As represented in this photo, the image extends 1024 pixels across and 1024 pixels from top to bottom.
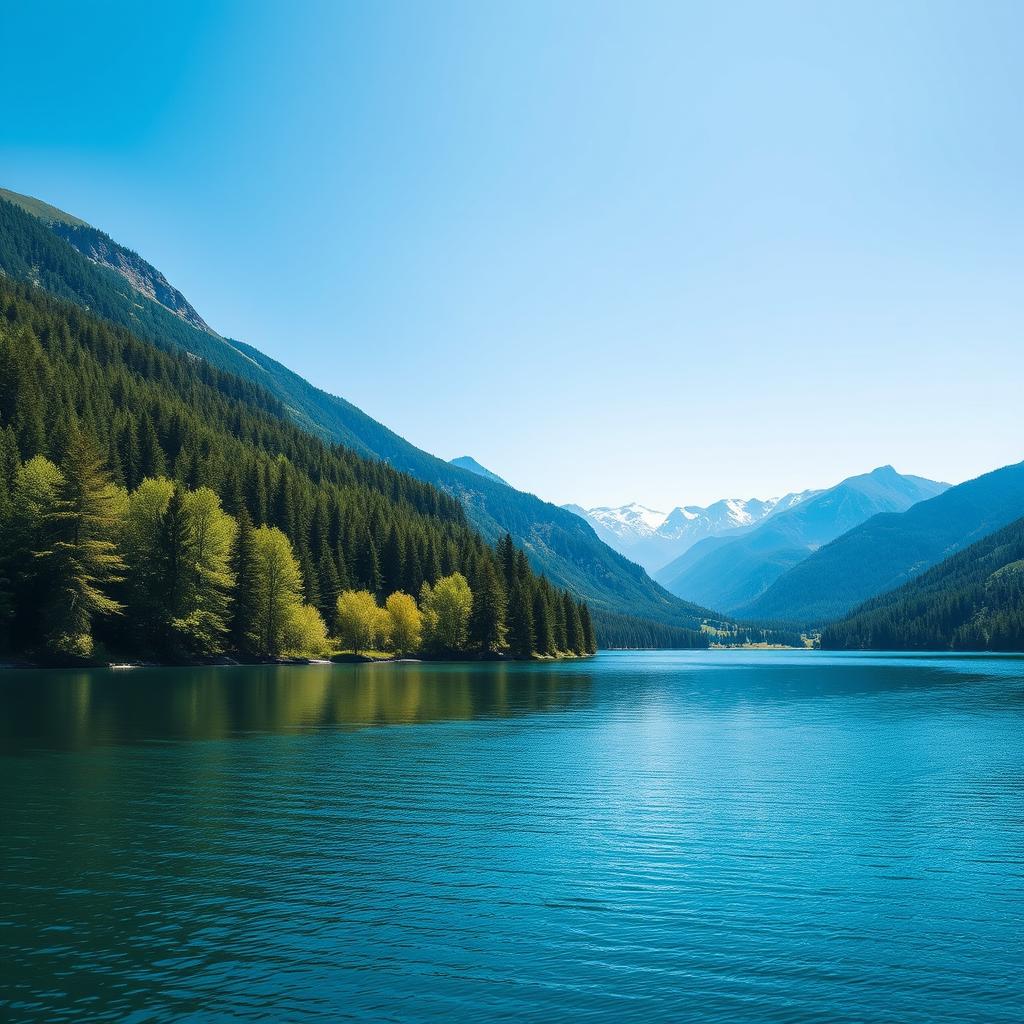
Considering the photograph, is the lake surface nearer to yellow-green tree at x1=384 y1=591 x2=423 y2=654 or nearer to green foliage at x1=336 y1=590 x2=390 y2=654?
green foliage at x1=336 y1=590 x2=390 y2=654

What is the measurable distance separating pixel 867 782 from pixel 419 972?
1119 inches

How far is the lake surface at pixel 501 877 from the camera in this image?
49.4 ft

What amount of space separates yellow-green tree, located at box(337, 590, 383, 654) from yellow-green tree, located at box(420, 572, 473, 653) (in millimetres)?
A: 12080

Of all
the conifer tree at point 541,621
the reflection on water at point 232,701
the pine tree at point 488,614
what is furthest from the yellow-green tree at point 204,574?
the conifer tree at point 541,621

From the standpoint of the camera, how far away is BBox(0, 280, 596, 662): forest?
337 ft

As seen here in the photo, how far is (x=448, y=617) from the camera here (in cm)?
16850

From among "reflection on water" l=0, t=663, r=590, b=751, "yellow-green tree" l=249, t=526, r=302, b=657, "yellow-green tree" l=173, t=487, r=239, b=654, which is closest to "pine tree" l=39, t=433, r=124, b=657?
"reflection on water" l=0, t=663, r=590, b=751

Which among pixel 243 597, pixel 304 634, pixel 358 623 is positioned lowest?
pixel 304 634

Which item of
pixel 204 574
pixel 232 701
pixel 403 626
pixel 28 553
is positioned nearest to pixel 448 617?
pixel 403 626

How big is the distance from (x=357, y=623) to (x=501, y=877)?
13894cm

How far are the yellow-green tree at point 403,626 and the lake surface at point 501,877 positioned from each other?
378 feet

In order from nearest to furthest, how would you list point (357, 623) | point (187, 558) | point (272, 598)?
1. point (187, 558)
2. point (272, 598)
3. point (357, 623)

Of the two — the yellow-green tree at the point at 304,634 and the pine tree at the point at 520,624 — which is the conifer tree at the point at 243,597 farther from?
the pine tree at the point at 520,624

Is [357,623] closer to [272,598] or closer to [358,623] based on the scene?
[358,623]
